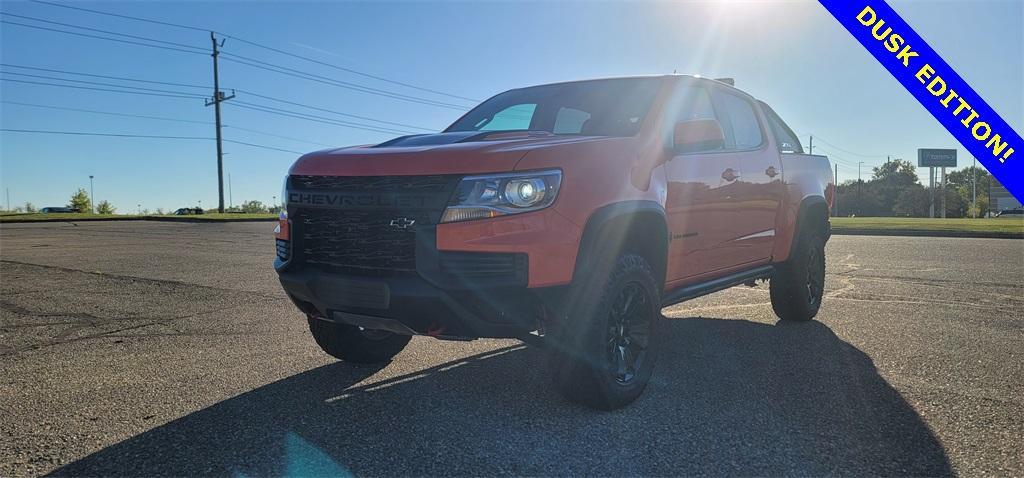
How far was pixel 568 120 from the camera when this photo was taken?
4891 millimetres

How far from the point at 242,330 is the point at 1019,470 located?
5061 millimetres

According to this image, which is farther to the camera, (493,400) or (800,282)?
(800,282)

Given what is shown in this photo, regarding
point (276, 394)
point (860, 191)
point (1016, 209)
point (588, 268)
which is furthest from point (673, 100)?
point (860, 191)

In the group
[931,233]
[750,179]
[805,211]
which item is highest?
[750,179]

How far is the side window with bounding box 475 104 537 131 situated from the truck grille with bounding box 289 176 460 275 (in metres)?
1.70

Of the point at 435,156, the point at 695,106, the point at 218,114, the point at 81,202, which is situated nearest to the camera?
the point at 435,156

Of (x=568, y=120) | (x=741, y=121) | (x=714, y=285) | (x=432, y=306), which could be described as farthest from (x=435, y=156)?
(x=741, y=121)

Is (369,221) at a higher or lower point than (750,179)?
lower

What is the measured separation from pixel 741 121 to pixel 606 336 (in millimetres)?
2706

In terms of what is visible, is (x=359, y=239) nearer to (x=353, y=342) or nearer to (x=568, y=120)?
(x=353, y=342)

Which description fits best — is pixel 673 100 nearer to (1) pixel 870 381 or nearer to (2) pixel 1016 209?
(1) pixel 870 381

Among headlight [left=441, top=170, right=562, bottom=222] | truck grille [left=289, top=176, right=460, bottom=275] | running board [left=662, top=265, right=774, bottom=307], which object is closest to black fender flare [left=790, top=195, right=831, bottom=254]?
running board [left=662, top=265, right=774, bottom=307]

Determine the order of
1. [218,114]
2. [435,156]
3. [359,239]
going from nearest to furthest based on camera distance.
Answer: [435,156] < [359,239] < [218,114]

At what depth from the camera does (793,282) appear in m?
6.09
